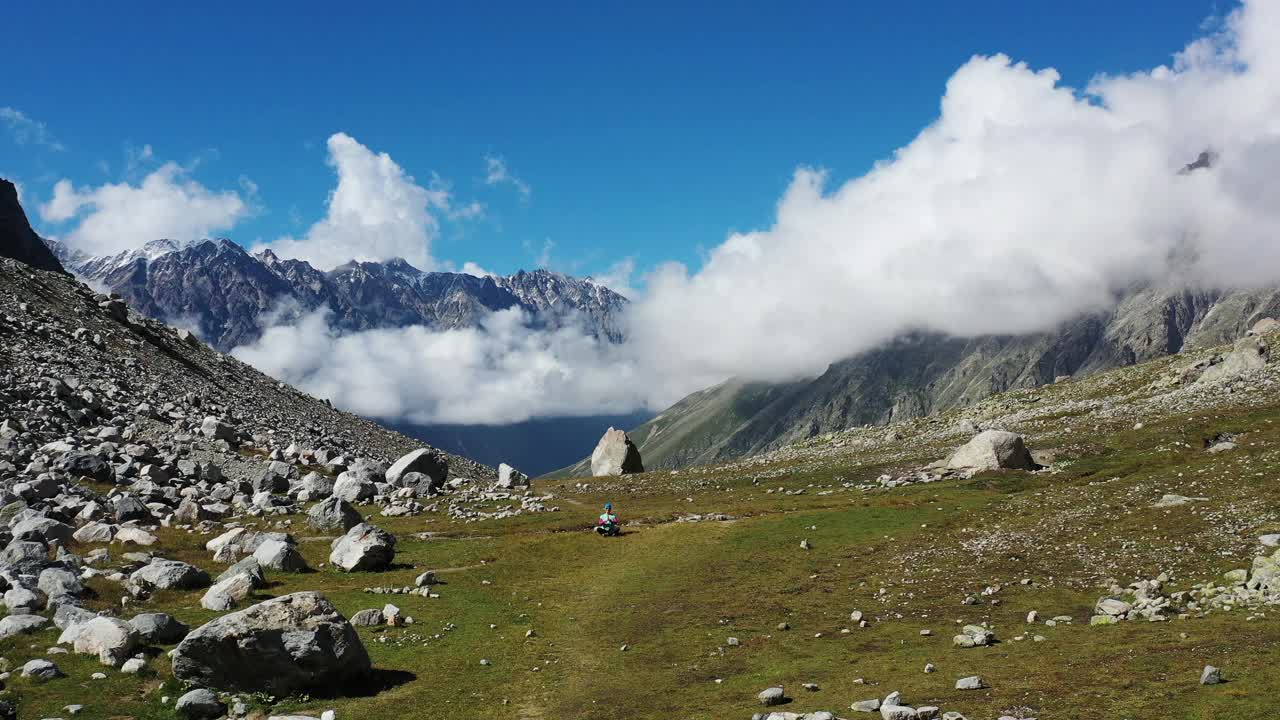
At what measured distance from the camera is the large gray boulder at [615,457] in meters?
133

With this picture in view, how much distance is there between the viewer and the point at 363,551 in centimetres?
5153

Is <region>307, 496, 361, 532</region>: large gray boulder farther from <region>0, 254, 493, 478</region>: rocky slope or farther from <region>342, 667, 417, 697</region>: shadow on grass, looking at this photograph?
<region>342, 667, 417, 697</region>: shadow on grass

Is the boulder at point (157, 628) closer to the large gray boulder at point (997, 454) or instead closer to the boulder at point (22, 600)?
the boulder at point (22, 600)

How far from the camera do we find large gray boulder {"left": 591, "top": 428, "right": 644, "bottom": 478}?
133 m

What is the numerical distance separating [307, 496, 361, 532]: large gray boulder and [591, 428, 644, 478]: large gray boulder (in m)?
67.9

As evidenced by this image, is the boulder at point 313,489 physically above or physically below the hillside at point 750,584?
above

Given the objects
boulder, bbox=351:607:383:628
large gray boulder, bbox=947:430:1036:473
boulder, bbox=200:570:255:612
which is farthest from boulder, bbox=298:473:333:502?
large gray boulder, bbox=947:430:1036:473

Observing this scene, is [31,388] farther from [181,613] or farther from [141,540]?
[181,613]

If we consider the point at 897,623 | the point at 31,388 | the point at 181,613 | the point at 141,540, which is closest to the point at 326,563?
the point at 141,540

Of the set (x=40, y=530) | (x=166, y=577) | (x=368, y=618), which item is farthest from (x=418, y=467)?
(x=368, y=618)

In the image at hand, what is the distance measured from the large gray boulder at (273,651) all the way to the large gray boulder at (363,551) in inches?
906

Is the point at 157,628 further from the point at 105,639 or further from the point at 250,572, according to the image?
the point at 250,572

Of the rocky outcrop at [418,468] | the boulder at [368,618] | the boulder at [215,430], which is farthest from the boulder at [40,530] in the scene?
the boulder at [215,430]

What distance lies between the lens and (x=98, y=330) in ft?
414
